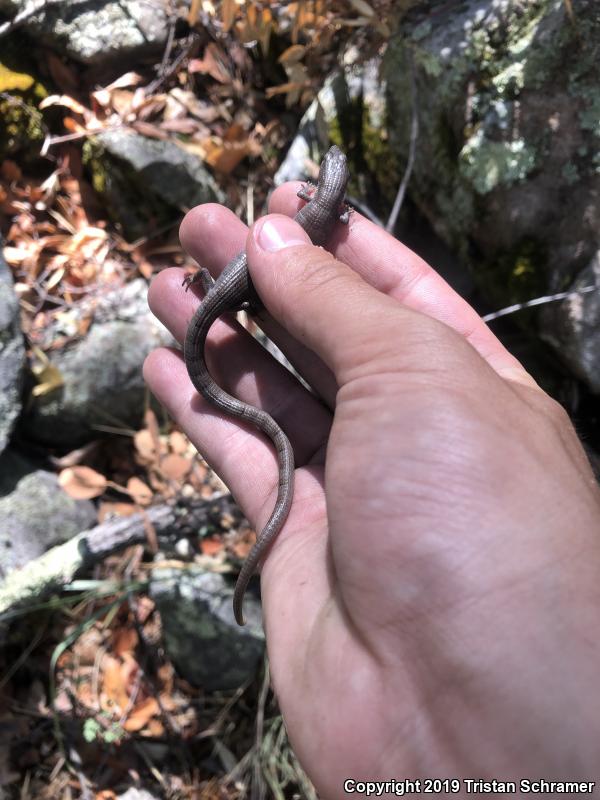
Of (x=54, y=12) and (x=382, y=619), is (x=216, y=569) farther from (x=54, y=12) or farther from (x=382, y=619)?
(x=54, y=12)

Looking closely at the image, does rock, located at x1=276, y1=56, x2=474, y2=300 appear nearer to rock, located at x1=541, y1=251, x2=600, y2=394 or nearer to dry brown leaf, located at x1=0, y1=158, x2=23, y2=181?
rock, located at x1=541, y1=251, x2=600, y2=394

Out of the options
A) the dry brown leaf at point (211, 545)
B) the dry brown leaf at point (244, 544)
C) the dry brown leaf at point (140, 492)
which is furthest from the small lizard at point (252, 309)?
the dry brown leaf at point (140, 492)

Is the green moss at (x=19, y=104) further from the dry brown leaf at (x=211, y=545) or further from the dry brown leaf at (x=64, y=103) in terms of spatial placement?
the dry brown leaf at (x=211, y=545)

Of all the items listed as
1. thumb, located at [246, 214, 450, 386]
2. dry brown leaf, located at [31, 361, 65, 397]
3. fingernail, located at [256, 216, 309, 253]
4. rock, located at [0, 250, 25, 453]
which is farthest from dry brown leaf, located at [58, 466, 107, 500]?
fingernail, located at [256, 216, 309, 253]

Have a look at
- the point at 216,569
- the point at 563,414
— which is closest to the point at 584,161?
the point at 563,414

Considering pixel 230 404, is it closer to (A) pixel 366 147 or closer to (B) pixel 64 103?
(A) pixel 366 147

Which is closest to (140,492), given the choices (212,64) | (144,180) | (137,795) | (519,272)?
(137,795)
